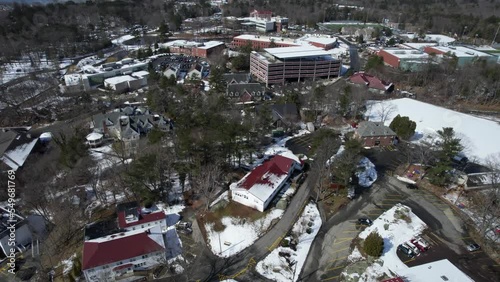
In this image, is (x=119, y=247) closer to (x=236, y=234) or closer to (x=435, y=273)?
(x=236, y=234)

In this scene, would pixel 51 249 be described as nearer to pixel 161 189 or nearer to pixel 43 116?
pixel 161 189

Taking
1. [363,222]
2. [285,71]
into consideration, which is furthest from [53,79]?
[363,222]

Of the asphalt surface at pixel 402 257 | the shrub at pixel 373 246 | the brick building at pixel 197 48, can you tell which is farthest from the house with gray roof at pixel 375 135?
the brick building at pixel 197 48

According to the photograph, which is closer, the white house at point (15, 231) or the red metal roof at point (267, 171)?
the white house at point (15, 231)

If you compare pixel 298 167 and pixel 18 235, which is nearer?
pixel 18 235

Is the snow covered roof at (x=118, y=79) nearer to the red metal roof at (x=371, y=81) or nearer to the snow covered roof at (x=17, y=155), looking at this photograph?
the snow covered roof at (x=17, y=155)

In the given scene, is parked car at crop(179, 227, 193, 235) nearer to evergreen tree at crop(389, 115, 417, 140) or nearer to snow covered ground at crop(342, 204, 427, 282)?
snow covered ground at crop(342, 204, 427, 282)
